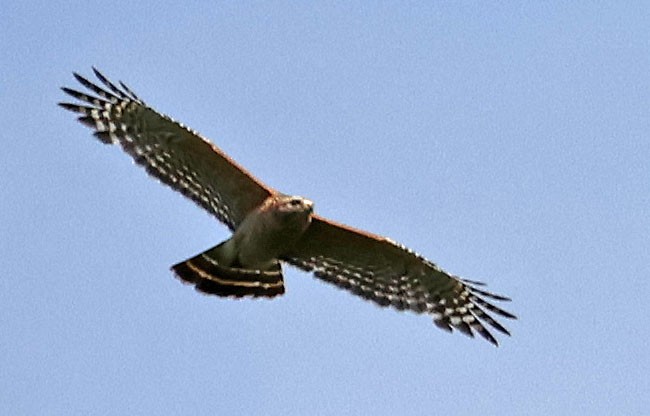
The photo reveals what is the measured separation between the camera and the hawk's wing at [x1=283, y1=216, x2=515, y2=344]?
1728 cm

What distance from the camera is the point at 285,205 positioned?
16453 mm

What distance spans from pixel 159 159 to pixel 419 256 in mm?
2848

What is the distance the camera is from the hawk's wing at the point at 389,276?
17.3 metres

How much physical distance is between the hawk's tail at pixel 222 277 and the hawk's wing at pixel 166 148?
0.62m

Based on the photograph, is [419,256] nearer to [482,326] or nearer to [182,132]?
[482,326]

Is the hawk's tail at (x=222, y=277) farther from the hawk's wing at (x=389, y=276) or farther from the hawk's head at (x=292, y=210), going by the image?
the hawk's head at (x=292, y=210)

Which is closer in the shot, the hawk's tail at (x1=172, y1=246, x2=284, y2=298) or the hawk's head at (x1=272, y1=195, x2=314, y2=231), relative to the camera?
the hawk's head at (x1=272, y1=195, x2=314, y2=231)

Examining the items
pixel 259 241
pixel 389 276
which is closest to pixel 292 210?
pixel 259 241

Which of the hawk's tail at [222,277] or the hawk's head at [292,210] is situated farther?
the hawk's tail at [222,277]

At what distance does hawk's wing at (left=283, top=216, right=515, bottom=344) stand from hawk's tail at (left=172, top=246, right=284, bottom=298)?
1.09 ft

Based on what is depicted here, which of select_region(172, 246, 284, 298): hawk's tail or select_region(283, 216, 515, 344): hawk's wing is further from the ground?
select_region(283, 216, 515, 344): hawk's wing

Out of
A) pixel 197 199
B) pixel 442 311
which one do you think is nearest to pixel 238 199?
pixel 197 199

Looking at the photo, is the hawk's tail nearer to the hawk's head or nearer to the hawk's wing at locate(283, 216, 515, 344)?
the hawk's wing at locate(283, 216, 515, 344)

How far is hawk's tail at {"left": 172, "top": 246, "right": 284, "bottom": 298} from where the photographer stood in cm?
1728
